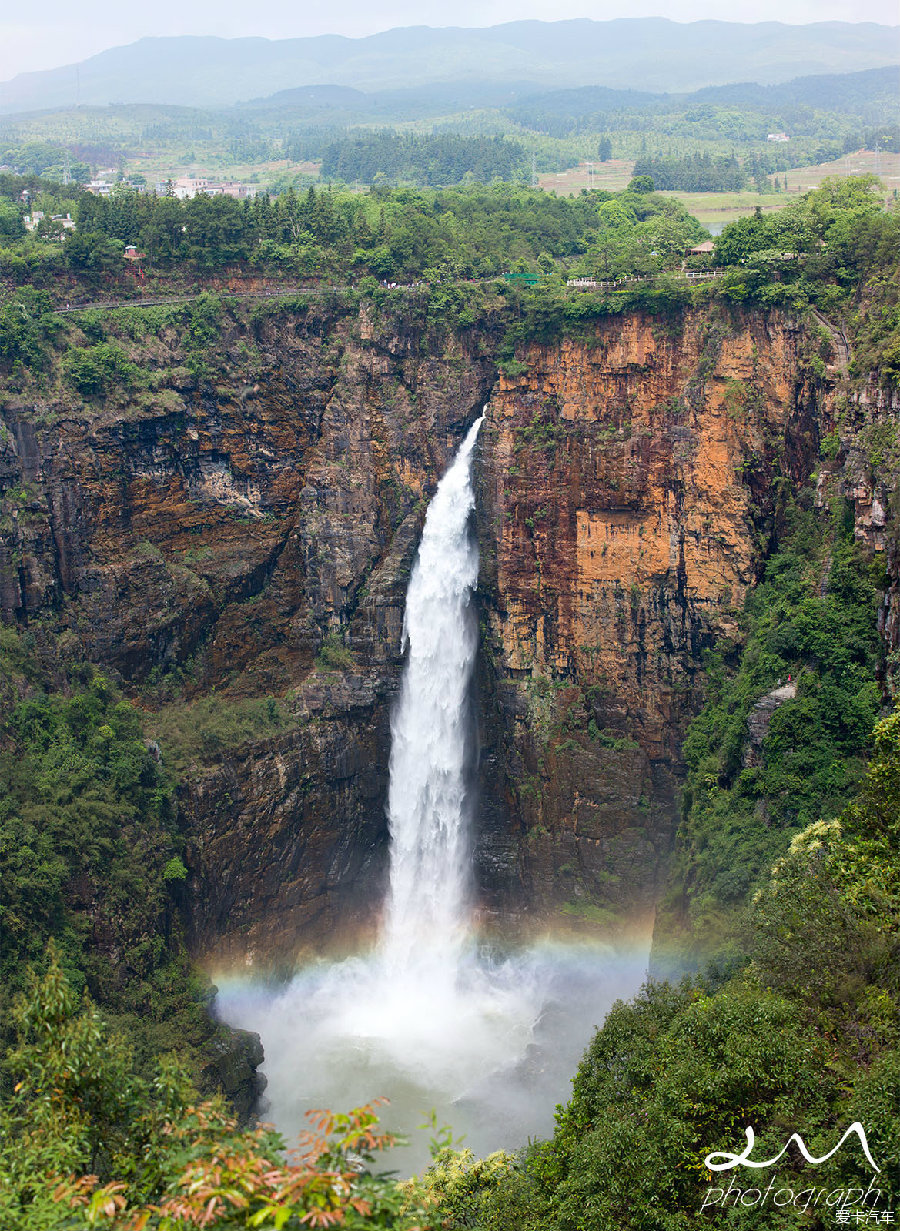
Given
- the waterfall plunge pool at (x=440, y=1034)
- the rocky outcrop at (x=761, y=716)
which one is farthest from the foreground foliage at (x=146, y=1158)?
the rocky outcrop at (x=761, y=716)

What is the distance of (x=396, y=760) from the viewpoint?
3959cm

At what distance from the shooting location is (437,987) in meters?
37.4

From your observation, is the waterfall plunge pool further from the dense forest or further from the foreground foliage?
the foreground foliage

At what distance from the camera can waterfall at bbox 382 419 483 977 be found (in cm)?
3934

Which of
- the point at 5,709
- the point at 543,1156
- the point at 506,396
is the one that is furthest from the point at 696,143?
the point at 543,1156

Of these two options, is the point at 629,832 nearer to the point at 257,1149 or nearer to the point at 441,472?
the point at 441,472

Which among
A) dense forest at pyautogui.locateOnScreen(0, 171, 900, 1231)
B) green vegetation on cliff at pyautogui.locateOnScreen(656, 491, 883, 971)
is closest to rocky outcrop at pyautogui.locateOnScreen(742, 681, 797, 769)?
green vegetation on cliff at pyautogui.locateOnScreen(656, 491, 883, 971)

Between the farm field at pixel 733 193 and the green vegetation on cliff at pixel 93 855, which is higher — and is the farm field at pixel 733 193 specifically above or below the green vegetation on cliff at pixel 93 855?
above

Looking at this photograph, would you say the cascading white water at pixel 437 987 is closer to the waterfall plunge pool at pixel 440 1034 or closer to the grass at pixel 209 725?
the waterfall plunge pool at pixel 440 1034

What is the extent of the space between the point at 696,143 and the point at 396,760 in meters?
75.8

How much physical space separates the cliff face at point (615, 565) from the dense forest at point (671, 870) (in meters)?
0.94

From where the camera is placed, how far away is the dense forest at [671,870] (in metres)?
13.7

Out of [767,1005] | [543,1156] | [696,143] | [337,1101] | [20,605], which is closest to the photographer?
[767,1005]

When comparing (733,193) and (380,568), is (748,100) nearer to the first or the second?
(733,193)
